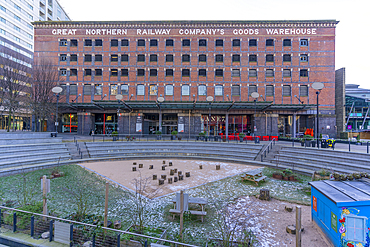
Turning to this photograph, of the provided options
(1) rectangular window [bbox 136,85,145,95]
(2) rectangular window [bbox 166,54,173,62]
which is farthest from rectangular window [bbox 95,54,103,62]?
(2) rectangular window [bbox 166,54,173,62]

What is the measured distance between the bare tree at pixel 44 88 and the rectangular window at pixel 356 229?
30322 millimetres

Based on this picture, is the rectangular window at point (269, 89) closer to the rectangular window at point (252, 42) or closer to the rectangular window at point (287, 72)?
the rectangular window at point (287, 72)

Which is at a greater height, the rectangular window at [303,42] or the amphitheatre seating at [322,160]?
the rectangular window at [303,42]

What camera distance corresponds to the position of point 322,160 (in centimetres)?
1271

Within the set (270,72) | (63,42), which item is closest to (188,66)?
(270,72)

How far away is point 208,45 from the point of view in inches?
1256

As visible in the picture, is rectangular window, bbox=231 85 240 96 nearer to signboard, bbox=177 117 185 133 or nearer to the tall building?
signboard, bbox=177 117 185 133

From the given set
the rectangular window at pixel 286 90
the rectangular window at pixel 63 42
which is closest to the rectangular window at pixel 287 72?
the rectangular window at pixel 286 90

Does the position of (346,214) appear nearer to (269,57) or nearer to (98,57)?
(269,57)

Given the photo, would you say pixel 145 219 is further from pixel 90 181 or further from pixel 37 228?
pixel 90 181

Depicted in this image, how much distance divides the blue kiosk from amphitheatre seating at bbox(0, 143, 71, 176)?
51.8 feet

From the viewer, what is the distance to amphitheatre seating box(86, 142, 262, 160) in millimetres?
17781

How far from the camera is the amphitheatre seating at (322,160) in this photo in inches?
434

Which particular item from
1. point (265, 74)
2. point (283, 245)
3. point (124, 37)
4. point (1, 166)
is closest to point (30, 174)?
point (1, 166)
